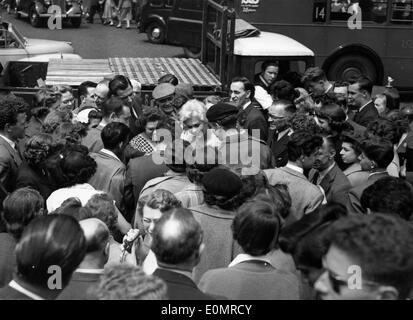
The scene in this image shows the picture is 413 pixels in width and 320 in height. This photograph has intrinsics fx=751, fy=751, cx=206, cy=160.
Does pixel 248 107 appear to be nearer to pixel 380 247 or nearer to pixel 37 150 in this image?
pixel 37 150

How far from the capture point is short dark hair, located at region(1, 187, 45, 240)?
15.0 feet

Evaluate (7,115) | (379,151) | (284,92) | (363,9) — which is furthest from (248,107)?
(363,9)

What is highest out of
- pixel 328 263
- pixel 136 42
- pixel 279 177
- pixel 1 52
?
pixel 328 263

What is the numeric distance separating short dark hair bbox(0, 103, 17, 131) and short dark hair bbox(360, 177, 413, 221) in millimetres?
3270

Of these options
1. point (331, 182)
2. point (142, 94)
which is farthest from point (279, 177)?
point (142, 94)

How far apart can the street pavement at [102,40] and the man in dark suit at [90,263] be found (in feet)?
51.8

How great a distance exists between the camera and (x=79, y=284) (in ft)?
11.9

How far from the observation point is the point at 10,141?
6555mm

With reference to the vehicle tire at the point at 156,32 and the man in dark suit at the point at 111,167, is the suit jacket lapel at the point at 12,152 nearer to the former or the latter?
the man in dark suit at the point at 111,167

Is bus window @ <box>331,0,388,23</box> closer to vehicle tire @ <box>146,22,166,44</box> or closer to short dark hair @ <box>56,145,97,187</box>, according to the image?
vehicle tire @ <box>146,22,166,44</box>

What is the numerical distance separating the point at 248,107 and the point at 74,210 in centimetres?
368
